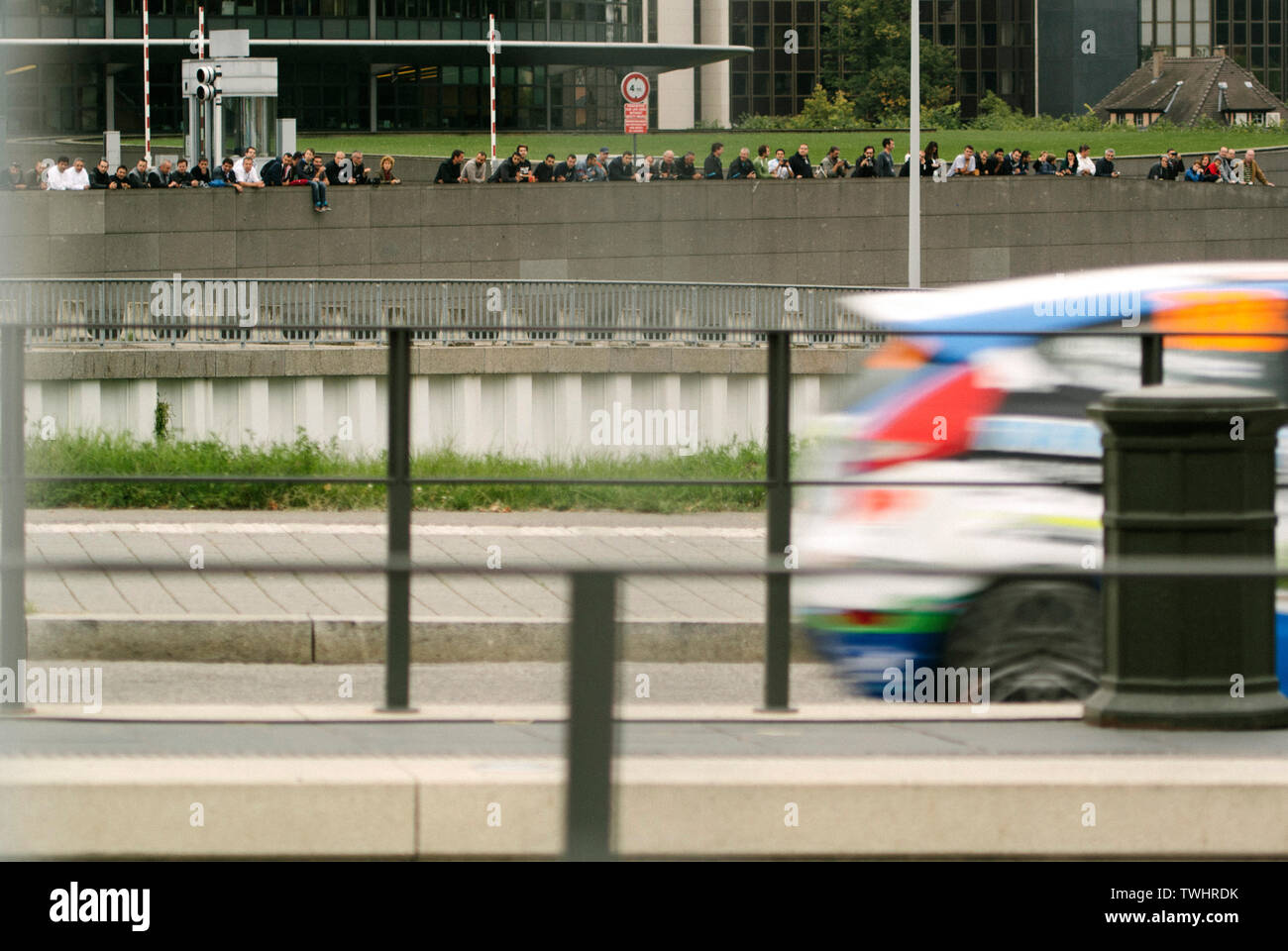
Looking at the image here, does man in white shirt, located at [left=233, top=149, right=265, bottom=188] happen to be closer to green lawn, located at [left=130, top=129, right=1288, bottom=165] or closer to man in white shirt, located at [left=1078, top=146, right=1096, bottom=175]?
man in white shirt, located at [left=1078, top=146, right=1096, bottom=175]

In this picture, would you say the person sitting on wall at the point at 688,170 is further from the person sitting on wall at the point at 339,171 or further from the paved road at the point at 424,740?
the paved road at the point at 424,740

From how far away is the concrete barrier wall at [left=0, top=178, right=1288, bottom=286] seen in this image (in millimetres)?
27656

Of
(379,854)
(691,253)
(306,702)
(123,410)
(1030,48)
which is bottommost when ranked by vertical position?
(379,854)

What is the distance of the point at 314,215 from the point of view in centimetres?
2903

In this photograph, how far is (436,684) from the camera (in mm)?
4016

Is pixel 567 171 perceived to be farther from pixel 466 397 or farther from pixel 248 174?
pixel 466 397

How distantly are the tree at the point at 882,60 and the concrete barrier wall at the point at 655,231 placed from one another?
35.1 metres

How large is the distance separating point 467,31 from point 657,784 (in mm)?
58845

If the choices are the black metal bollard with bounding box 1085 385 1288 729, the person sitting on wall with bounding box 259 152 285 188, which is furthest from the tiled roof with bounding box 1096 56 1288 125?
the black metal bollard with bounding box 1085 385 1288 729

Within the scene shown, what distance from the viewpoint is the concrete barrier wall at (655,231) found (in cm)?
2766

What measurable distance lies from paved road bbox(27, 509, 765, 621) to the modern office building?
48.7 metres

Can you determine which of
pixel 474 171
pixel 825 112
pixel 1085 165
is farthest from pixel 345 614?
pixel 825 112

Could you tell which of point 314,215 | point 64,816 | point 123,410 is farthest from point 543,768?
point 314,215

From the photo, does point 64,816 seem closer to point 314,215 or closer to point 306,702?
point 306,702
